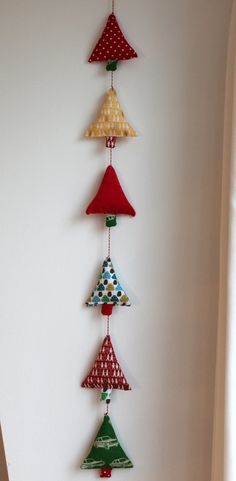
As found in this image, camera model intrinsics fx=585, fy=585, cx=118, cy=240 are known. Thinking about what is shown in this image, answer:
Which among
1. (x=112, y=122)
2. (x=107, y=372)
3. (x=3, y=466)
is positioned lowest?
(x=3, y=466)

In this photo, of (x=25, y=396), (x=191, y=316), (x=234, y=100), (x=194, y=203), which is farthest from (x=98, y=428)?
(x=234, y=100)

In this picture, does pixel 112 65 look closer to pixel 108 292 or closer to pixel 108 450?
pixel 108 292

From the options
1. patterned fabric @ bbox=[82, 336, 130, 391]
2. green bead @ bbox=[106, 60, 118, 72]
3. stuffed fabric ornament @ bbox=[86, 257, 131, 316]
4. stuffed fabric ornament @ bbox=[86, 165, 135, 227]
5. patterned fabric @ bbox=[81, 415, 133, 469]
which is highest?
green bead @ bbox=[106, 60, 118, 72]

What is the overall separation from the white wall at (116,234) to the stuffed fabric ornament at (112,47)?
34mm

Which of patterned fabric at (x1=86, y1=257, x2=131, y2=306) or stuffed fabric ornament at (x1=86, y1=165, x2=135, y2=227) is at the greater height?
stuffed fabric ornament at (x1=86, y1=165, x2=135, y2=227)

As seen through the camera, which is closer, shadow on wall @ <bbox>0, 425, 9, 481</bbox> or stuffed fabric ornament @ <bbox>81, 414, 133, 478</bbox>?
stuffed fabric ornament @ <bbox>81, 414, 133, 478</bbox>

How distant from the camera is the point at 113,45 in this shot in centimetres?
148

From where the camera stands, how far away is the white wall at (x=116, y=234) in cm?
147

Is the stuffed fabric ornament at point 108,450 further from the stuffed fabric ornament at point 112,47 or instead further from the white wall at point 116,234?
the stuffed fabric ornament at point 112,47

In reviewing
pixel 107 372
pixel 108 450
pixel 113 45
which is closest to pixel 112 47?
pixel 113 45

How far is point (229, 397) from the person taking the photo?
1.24 m

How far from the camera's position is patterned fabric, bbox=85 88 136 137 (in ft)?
4.83

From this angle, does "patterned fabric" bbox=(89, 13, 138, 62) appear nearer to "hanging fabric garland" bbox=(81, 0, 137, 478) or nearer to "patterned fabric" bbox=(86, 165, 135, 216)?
"hanging fabric garland" bbox=(81, 0, 137, 478)

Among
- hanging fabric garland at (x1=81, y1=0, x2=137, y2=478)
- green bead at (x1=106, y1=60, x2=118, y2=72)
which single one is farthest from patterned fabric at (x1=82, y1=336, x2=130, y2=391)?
green bead at (x1=106, y1=60, x2=118, y2=72)
